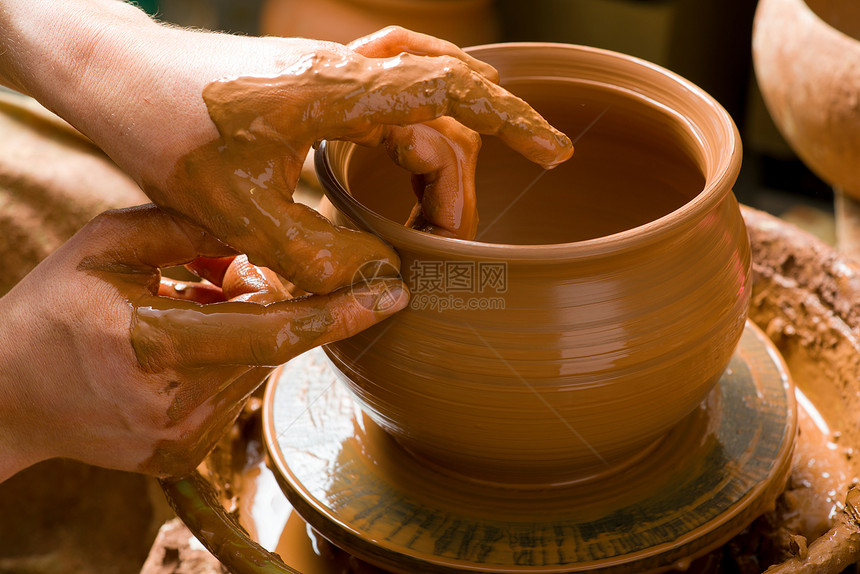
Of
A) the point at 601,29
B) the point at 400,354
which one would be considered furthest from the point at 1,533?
the point at 601,29

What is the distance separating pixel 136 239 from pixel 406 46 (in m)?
0.41

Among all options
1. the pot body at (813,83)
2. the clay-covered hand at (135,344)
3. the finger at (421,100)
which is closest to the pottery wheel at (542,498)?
the clay-covered hand at (135,344)

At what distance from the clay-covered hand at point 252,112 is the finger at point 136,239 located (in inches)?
3.0

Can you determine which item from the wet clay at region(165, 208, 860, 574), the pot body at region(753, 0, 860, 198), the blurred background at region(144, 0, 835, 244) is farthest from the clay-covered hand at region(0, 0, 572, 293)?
the blurred background at region(144, 0, 835, 244)

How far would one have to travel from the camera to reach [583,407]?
1.00m

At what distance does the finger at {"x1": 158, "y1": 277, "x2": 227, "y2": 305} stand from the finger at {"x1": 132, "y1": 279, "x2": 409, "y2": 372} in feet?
0.71

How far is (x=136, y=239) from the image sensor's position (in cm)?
105

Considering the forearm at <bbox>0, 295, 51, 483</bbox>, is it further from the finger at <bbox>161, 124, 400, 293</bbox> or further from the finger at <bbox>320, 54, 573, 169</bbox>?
the finger at <bbox>320, 54, 573, 169</bbox>

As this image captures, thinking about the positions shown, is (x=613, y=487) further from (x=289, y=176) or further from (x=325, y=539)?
(x=289, y=176)

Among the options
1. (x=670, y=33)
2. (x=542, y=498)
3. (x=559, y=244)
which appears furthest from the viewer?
(x=670, y=33)

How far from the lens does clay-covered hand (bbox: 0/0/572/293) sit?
902 millimetres

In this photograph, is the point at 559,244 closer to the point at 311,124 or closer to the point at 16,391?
the point at 311,124

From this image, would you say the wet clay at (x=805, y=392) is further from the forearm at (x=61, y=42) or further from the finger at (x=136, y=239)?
the forearm at (x=61, y=42)

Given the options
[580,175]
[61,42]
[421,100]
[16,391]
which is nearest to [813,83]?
[580,175]
